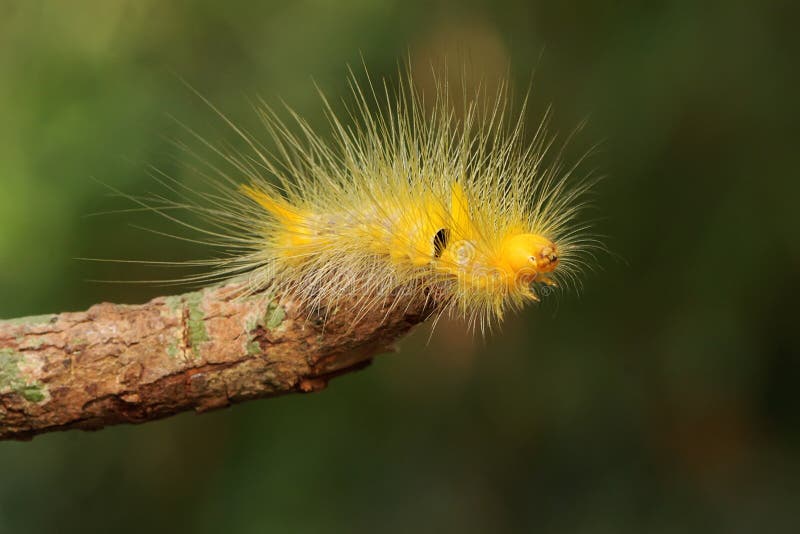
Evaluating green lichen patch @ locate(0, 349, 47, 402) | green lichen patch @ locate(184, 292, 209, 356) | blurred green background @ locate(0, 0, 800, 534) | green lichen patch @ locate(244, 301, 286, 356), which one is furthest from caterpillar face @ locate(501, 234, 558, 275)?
blurred green background @ locate(0, 0, 800, 534)

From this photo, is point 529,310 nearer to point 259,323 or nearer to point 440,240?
point 440,240

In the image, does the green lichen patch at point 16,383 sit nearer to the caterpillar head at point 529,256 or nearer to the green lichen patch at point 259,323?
the green lichen patch at point 259,323

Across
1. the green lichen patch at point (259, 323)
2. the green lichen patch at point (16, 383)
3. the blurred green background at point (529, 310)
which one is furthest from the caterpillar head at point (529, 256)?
the blurred green background at point (529, 310)

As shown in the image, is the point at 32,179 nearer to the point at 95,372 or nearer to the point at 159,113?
the point at 159,113

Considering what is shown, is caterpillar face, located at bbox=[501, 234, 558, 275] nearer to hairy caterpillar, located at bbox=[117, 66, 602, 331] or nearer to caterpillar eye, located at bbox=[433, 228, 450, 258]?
hairy caterpillar, located at bbox=[117, 66, 602, 331]

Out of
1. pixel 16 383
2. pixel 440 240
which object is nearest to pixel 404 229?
pixel 440 240

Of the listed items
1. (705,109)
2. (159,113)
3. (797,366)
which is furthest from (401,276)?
(797,366)
